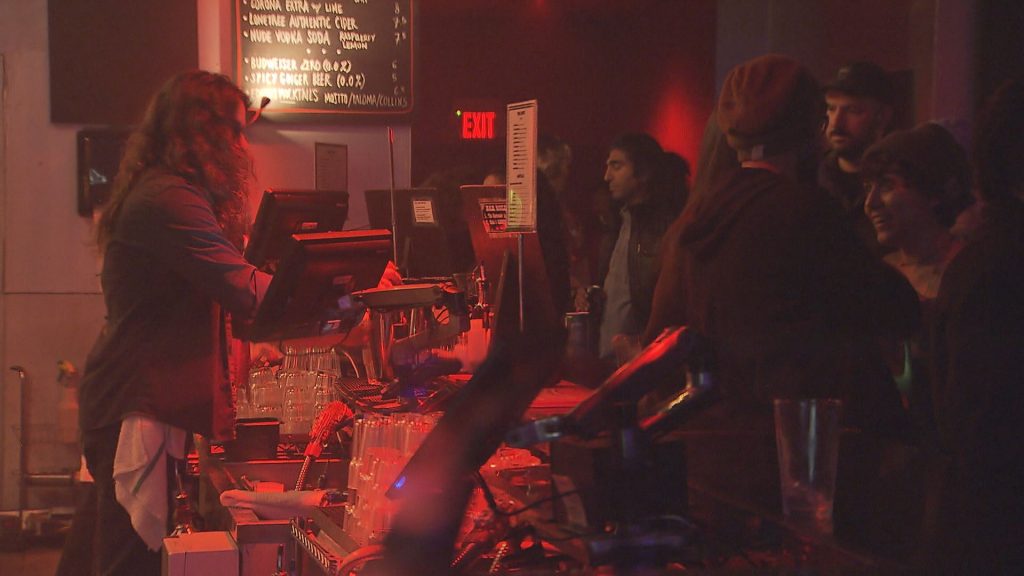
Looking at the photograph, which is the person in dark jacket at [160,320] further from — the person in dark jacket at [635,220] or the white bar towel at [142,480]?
the person in dark jacket at [635,220]

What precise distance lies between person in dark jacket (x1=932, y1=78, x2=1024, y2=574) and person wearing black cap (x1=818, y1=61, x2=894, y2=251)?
124cm

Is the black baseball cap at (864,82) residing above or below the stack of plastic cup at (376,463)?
above

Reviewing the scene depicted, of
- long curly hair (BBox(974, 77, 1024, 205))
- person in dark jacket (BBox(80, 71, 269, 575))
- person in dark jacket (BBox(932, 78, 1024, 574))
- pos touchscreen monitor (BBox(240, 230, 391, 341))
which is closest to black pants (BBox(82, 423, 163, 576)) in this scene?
person in dark jacket (BBox(80, 71, 269, 575))

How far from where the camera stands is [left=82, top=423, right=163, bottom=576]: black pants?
9.87ft

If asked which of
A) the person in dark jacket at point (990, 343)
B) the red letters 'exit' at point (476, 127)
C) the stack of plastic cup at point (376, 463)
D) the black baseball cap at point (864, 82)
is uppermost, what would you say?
the red letters 'exit' at point (476, 127)

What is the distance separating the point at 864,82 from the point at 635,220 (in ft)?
5.32

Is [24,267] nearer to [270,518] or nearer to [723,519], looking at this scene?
[270,518]

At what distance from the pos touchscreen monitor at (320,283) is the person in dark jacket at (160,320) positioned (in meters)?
0.16

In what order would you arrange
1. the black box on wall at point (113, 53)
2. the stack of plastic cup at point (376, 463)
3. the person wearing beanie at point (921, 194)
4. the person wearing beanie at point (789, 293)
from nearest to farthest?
the stack of plastic cup at point (376, 463), the person wearing beanie at point (789, 293), the person wearing beanie at point (921, 194), the black box on wall at point (113, 53)

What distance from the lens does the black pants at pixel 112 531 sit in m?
3.01

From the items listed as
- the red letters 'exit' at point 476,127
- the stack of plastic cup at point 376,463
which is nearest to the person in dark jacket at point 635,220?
the stack of plastic cup at point 376,463

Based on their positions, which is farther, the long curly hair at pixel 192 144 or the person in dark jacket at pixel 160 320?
the long curly hair at pixel 192 144

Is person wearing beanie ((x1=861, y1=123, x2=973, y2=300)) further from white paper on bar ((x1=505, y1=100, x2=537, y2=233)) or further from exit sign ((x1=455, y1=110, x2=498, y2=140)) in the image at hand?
exit sign ((x1=455, y1=110, x2=498, y2=140))

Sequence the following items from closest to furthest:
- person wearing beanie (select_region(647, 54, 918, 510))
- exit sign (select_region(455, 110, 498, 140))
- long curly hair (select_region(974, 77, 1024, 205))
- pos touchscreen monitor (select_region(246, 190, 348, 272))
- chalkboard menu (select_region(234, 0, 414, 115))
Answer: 1. person wearing beanie (select_region(647, 54, 918, 510))
2. long curly hair (select_region(974, 77, 1024, 205))
3. pos touchscreen monitor (select_region(246, 190, 348, 272))
4. chalkboard menu (select_region(234, 0, 414, 115))
5. exit sign (select_region(455, 110, 498, 140))
